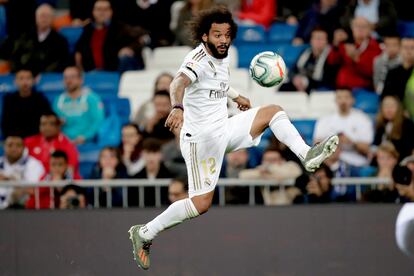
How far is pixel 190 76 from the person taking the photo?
30.1 feet

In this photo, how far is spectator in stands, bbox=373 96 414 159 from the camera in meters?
12.8

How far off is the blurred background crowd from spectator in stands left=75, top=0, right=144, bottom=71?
0.05 feet

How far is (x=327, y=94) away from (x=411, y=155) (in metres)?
1.74

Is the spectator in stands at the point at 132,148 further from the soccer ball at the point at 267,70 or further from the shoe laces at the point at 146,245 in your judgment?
the soccer ball at the point at 267,70

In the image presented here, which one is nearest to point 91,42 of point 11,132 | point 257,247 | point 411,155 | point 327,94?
point 11,132

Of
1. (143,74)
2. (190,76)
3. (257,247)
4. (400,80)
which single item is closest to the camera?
(190,76)

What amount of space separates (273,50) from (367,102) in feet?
4.90

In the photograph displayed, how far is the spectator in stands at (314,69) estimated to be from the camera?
555 inches

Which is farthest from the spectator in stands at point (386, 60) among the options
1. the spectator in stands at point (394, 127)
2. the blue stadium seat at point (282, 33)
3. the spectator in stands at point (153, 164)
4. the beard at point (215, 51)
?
the beard at point (215, 51)

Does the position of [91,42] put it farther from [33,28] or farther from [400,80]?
[400,80]

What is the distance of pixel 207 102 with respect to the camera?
9523 millimetres

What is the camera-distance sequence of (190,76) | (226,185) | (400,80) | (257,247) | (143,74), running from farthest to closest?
(143,74)
(400,80)
(226,185)
(257,247)
(190,76)

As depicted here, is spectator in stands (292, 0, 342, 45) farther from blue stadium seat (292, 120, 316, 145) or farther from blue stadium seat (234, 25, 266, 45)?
blue stadium seat (292, 120, 316, 145)

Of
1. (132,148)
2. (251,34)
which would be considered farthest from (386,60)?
(132,148)
